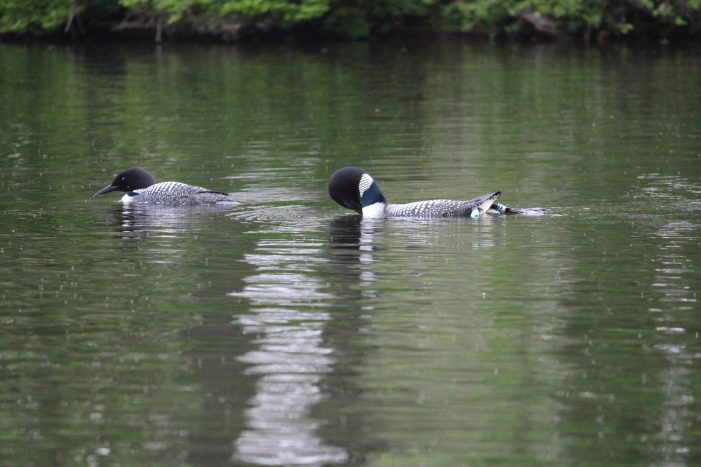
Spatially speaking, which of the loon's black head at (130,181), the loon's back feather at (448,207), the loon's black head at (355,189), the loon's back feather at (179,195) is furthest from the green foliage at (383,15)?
the loon's back feather at (448,207)

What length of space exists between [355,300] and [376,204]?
17.1 ft

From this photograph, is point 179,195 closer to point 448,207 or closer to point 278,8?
point 448,207

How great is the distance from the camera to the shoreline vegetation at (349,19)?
57219 mm

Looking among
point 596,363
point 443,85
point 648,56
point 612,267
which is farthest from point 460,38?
point 596,363

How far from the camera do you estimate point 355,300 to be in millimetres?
13055

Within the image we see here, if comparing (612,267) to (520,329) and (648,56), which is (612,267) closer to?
(520,329)

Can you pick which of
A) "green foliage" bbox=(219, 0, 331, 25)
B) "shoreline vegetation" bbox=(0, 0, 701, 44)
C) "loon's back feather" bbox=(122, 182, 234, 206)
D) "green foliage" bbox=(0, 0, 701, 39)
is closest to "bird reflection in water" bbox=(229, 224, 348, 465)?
"loon's back feather" bbox=(122, 182, 234, 206)

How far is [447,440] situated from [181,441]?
1558mm

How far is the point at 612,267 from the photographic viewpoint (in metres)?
14.5

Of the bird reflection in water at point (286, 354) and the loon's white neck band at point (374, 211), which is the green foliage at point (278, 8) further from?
the bird reflection in water at point (286, 354)

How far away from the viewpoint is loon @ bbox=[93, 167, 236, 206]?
19.4 m

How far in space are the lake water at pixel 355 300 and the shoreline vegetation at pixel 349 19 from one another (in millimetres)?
27730

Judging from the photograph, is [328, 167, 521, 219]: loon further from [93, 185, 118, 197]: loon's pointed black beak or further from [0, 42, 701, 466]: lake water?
[93, 185, 118, 197]: loon's pointed black beak

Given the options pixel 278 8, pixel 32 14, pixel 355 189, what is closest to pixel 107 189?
pixel 355 189
